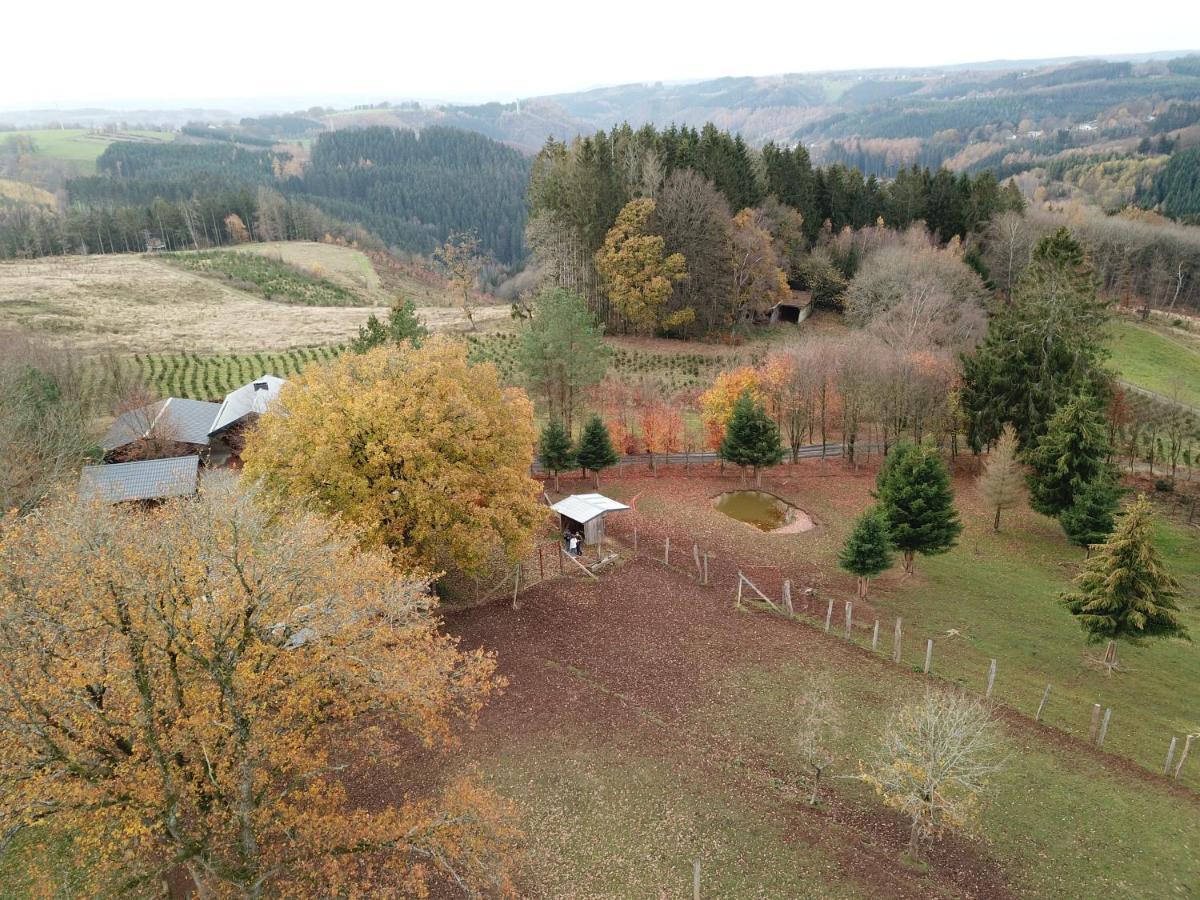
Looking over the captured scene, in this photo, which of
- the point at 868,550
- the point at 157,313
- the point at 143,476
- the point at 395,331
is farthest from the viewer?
the point at 157,313

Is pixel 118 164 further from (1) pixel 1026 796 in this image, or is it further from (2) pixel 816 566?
(1) pixel 1026 796

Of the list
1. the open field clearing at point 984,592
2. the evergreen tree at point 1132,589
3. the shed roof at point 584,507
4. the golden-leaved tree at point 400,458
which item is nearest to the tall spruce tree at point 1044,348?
the open field clearing at point 984,592

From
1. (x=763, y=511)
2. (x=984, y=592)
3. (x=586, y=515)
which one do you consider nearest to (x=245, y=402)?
(x=586, y=515)

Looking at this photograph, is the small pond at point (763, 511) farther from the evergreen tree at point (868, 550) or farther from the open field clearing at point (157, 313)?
the open field clearing at point (157, 313)

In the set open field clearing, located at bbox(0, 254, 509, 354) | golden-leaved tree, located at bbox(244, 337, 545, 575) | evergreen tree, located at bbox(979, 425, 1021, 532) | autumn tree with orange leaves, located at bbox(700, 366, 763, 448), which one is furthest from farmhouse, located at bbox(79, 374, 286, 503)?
evergreen tree, located at bbox(979, 425, 1021, 532)

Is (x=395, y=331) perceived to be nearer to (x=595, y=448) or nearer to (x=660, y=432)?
(x=595, y=448)

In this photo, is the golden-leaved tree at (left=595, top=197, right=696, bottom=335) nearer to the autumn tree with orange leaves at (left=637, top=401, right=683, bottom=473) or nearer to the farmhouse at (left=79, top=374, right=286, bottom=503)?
the autumn tree with orange leaves at (left=637, top=401, right=683, bottom=473)
